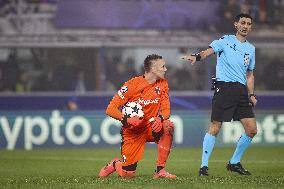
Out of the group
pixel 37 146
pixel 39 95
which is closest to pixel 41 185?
pixel 37 146

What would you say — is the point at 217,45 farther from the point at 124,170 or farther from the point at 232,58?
the point at 124,170

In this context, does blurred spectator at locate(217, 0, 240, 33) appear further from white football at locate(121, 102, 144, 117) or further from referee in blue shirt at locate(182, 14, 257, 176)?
white football at locate(121, 102, 144, 117)

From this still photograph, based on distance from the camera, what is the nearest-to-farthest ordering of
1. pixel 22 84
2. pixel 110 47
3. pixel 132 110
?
pixel 132 110 < pixel 22 84 < pixel 110 47

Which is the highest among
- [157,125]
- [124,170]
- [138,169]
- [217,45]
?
[217,45]

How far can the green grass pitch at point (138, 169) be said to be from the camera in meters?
9.30

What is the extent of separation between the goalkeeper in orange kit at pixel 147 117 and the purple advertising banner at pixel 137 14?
11.5m

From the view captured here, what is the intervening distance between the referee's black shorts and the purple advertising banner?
10.8 meters

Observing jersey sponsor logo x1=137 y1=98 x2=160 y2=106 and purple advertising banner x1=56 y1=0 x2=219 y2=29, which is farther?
purple advertising banner x1=56 y1=0 x2=219 y2=29

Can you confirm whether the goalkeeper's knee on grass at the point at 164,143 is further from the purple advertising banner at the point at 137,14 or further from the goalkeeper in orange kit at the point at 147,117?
the purple advertising banner at the point at 137,14

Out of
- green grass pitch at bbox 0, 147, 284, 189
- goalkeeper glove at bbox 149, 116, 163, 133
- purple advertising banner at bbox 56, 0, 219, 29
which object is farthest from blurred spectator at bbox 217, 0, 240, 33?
goalkeeper glove at bbox 149, 116, 163, 133

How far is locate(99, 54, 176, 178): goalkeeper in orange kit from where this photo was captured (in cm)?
994

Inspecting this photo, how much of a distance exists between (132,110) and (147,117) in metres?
0.29

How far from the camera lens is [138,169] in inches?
493

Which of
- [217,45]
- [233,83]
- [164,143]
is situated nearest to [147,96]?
[164,143]
